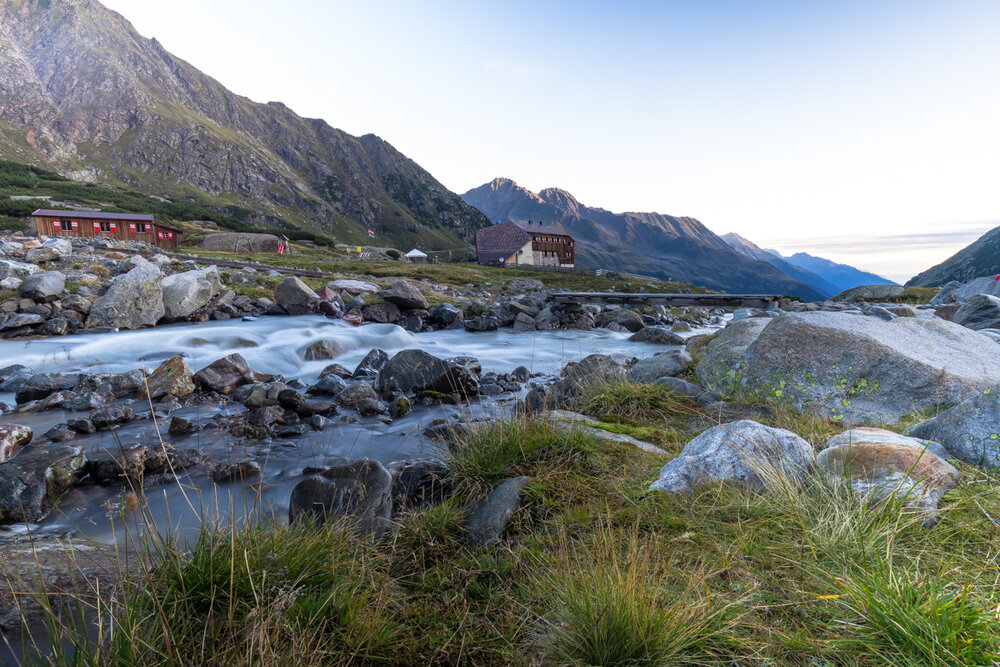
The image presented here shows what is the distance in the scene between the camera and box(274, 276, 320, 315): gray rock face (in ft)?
63.2

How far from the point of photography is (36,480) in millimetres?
5016

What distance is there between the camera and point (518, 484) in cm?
412

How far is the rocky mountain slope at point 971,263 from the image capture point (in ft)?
460

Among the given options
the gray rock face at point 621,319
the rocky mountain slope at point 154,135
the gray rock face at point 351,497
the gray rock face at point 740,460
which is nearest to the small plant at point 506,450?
the gray rock face at point 351,497

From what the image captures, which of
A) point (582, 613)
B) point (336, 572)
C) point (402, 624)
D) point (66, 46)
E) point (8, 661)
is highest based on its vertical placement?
point (66, 46)

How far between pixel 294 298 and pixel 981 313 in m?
24.0

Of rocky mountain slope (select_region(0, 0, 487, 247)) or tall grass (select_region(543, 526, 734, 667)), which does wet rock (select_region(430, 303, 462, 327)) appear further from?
rocky mountain slope (select_region(0, 0, 487, 247))

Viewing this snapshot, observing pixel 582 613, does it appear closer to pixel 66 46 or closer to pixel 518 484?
pixel 518 484

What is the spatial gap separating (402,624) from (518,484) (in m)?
1.79

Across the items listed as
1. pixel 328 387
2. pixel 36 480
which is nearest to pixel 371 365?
pixel 328 387

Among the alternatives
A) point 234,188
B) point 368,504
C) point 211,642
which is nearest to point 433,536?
point 368,504

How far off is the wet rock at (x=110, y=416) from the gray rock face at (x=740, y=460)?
871 centimetres

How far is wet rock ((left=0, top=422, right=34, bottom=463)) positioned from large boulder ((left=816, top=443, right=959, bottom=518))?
32.3 feet

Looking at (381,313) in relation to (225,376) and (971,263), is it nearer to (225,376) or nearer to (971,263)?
(225,376)
